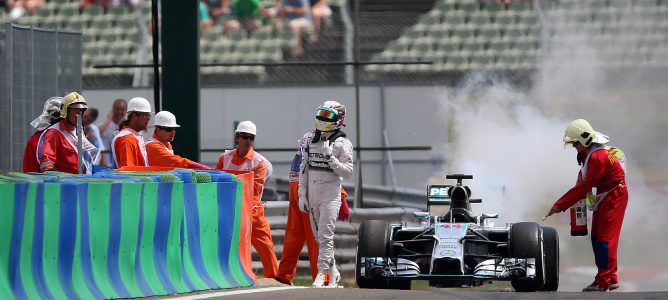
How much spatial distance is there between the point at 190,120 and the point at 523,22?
324 inches

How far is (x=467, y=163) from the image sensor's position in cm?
2023

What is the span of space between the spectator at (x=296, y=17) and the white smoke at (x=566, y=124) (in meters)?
1.98

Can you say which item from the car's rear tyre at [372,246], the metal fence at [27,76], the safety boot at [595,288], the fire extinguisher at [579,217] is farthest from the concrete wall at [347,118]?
the car's rear tyre at [372,246]

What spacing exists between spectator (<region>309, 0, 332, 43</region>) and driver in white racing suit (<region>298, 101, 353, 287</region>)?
6.18m

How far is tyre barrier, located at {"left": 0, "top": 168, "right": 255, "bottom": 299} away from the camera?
33.5 feet

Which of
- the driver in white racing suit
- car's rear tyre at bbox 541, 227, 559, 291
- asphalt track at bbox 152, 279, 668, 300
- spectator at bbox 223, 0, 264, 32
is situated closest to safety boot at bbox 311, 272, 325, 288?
the driver in white racing suit

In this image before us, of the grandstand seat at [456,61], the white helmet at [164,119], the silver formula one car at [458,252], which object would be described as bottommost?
the silver formula one car at [458,252]

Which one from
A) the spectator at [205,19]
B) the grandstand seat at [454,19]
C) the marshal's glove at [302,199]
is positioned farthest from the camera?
the grandstand seat at [454,19]

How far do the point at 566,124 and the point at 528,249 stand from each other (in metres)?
9.46

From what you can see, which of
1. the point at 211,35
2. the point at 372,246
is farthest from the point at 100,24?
the point at 372,246

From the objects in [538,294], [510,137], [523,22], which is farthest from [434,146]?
[538,294]

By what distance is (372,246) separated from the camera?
12992 mm

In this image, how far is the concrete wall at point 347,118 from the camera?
1917 cm

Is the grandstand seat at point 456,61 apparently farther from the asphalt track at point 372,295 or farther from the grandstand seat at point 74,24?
the asphalt track at point 372,295
